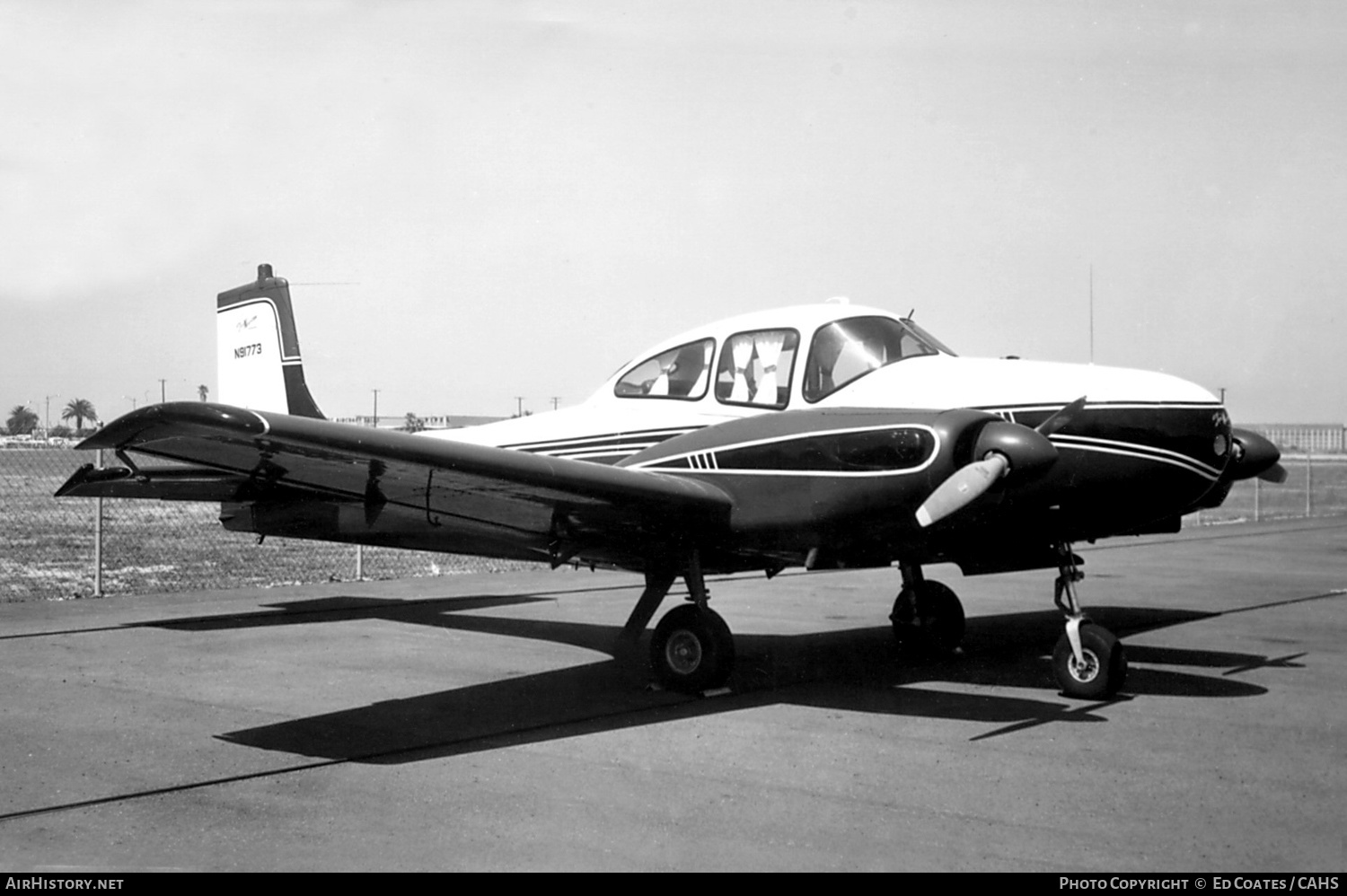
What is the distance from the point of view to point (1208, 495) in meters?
7.74

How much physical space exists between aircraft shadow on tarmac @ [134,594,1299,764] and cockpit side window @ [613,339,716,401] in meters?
2.03

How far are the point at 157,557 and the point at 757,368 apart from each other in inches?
539

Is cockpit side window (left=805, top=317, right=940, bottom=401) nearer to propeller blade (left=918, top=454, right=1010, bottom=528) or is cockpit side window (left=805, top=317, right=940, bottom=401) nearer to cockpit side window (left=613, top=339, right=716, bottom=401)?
cockpit side window (left=613, top=339, right=716, bottom=401)

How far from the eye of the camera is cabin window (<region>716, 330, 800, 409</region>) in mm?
8195

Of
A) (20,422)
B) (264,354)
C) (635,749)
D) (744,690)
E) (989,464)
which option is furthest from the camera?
(20,422)

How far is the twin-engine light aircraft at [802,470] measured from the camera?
6766 millimetres

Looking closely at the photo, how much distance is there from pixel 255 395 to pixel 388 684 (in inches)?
172

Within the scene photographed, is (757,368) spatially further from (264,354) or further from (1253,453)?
(264,354)

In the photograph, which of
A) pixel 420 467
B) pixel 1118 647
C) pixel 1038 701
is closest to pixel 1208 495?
pixel 1118 647

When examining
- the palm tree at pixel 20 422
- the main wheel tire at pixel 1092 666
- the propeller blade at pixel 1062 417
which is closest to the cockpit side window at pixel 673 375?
the propeller blade at pixel 1062 417

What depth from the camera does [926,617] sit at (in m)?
9.45

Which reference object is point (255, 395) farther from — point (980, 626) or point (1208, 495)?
point (1208, 495)

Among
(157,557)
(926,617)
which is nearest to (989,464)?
(926,617)

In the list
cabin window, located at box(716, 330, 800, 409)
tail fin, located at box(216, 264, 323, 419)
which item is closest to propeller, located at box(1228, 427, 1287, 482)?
cabin window, located at box(716, 330, 800, 409)
